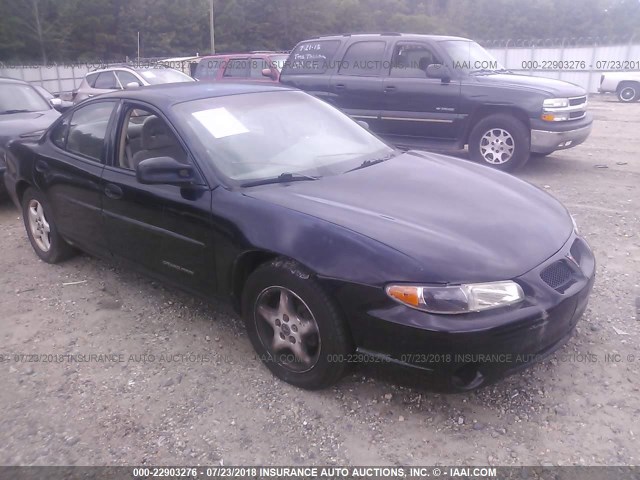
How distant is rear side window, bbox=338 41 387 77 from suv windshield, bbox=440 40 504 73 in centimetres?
94

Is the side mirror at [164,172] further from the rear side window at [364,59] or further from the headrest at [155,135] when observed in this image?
the rear side window at [364,59]

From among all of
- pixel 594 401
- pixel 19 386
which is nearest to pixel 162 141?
pixel 19 386

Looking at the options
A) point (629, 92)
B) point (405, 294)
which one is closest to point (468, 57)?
point (405, 294)

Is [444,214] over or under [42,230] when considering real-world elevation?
over

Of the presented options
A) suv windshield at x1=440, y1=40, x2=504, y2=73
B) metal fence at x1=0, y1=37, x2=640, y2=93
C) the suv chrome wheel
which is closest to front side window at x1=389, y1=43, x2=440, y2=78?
suv windshield at x1=440, y1=40, x2=504, y2=73

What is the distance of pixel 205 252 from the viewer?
333cm

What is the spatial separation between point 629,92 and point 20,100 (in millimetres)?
17576

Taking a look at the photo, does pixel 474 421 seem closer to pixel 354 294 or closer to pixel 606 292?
pixel 354 294

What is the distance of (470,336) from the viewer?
8.21ft

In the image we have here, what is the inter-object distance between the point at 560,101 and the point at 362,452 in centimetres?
623

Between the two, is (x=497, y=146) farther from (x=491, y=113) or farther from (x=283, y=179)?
(x=283, y=179)

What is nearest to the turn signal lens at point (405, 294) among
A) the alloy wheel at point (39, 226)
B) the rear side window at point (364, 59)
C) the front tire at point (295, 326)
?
the front tire at point (295, 326)

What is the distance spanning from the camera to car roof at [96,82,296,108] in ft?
12.1

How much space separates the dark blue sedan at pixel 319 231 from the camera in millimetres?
2598
